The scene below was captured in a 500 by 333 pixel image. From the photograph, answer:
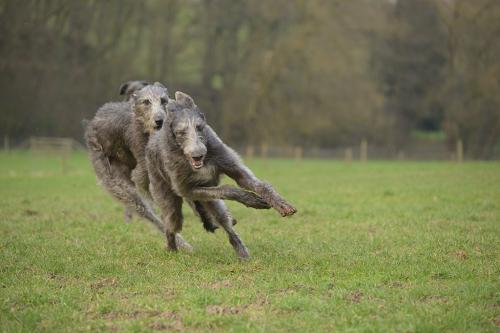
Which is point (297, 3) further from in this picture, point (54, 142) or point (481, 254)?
point (481, 254)

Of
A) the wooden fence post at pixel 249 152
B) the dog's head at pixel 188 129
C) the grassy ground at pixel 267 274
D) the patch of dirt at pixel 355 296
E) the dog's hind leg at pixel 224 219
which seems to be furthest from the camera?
the wooden fence post at pixel 249 152

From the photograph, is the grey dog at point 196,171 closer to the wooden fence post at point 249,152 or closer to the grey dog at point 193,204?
the grey dog at point 193,204

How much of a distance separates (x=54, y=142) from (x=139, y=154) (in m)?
32.4

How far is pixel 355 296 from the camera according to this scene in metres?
5.57

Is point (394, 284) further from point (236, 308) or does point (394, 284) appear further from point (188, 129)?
point (188, 129)

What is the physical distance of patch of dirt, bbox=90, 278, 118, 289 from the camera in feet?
20.5

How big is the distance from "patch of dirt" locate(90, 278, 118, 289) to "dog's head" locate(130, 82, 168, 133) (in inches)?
100

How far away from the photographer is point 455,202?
13.7 metres

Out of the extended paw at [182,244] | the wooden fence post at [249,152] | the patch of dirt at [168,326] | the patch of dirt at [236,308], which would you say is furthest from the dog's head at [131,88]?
the wooden fence post at [249,152]

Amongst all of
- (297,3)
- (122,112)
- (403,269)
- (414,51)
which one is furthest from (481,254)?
(414,51)

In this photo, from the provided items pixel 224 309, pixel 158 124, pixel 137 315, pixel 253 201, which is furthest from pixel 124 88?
pixel 224 309

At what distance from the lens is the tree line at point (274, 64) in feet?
136

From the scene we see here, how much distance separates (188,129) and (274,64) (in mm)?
38891

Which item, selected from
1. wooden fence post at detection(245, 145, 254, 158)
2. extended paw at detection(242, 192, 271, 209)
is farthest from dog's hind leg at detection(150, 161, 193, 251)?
wooden fence post at detection(245, 145, 254, 158)
